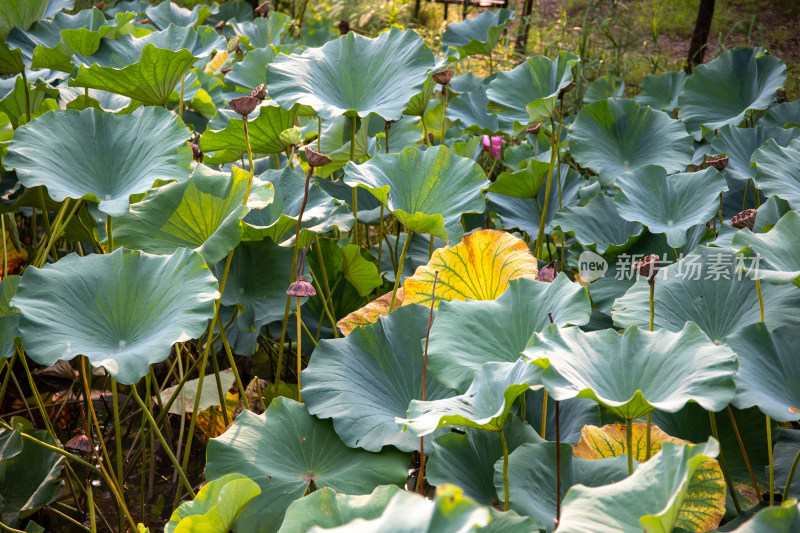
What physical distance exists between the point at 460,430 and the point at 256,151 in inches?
37.6

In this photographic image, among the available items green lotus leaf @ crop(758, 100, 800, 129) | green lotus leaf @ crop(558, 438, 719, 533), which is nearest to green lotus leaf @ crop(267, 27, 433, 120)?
green lotus leaf @ crop(558, 438, 719, 533)

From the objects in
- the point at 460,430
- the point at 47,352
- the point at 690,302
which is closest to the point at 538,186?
the point at 690,302

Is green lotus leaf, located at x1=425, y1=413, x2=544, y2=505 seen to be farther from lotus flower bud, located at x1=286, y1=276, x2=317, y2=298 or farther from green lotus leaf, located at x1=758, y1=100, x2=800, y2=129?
green lotus leaf, located at x1=758, y1=100, x2=800, y2=129

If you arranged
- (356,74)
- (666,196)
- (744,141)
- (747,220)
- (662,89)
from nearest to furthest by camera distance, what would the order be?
(747,220), (666,196), (356,74), (744,141), (662,89)

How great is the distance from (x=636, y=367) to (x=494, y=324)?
276 mm

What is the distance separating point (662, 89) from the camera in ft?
8.38

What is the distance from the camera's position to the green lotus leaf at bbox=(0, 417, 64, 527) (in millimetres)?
1305

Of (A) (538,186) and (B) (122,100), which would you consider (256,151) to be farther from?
(A) (538,186)

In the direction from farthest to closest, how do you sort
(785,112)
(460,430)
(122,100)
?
1. (785,112)
2. (122,100)
3. (460,430)

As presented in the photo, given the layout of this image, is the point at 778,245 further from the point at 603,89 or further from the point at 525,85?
the point at 603,89

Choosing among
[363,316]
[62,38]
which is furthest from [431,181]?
[62,38]

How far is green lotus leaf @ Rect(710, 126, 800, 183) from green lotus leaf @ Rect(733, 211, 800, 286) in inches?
33.2

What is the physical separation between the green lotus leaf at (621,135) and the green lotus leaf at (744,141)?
0.44ft

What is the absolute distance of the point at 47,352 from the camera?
103 cm
